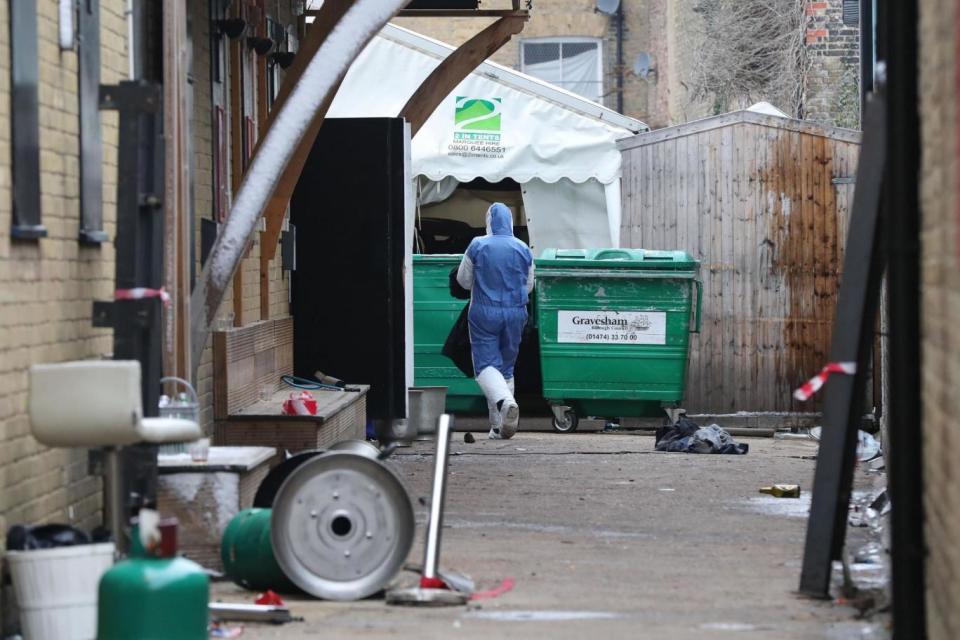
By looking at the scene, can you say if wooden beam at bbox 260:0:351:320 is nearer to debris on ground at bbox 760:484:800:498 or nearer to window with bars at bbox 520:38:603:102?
debris on ground at bbox 760:484:800:498

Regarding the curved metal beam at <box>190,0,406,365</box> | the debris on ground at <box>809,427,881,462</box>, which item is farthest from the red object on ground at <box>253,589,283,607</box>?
the debris on ground at <box>809,427,881,462</box>

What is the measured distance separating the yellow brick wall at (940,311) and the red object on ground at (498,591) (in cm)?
187

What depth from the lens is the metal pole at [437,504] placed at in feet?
21.8

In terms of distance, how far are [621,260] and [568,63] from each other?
10.9 meters

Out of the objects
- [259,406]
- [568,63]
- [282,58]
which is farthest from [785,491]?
[568,63]

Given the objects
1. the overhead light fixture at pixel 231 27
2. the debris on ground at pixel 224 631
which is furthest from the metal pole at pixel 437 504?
the overhead light fixture at pixel 231 27

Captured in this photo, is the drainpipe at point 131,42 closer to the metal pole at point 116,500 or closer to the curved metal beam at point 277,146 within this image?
the curved metal beam at point 277,146

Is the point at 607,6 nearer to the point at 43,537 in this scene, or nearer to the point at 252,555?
the point at 252,555

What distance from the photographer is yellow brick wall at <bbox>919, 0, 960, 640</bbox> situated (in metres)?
4.41

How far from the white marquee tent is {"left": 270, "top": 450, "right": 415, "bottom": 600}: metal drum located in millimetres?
9996

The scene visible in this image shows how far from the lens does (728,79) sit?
2102cm

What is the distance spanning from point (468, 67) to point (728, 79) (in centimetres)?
839

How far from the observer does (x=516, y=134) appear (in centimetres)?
1645

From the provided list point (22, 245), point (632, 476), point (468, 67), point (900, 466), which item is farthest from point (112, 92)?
point (468, 67)
